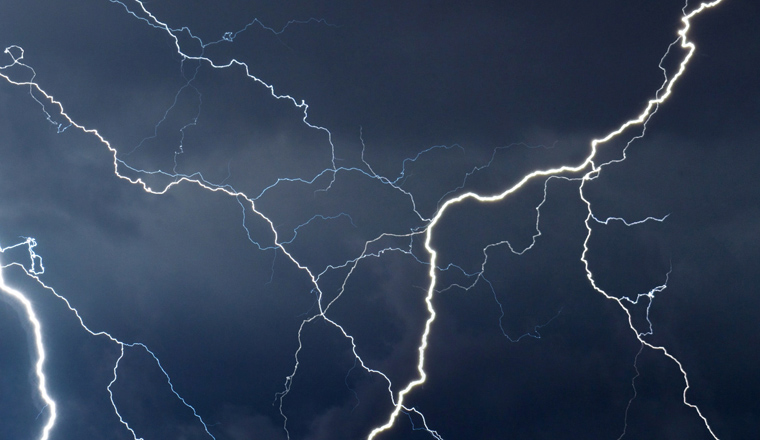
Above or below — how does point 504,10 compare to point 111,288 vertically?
above

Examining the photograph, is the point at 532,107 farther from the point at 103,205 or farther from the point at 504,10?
the point at 103,205

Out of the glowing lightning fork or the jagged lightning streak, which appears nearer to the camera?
the glowing lightning fork

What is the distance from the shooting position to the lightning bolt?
2.56m

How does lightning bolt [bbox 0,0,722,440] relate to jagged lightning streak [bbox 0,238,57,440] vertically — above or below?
above

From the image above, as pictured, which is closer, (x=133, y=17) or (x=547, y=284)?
(x=547, y=284)

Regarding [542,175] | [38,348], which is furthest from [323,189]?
[38,348]

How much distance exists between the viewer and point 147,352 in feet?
9.53

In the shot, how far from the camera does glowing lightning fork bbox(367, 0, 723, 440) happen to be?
8.21 feet

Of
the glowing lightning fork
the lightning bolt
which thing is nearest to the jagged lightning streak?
the lightning bolt

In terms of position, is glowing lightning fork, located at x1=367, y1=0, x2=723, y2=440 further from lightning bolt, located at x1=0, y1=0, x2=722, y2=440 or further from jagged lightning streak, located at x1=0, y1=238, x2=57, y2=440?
jagged lightning streak, located at x1=0, y1=238, x2=57, y2=440

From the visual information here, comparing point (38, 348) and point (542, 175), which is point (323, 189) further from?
point (38, 348)

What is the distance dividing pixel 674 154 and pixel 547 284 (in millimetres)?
874

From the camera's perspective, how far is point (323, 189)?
109 inches

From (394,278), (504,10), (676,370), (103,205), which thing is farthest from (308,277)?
(676,370)
